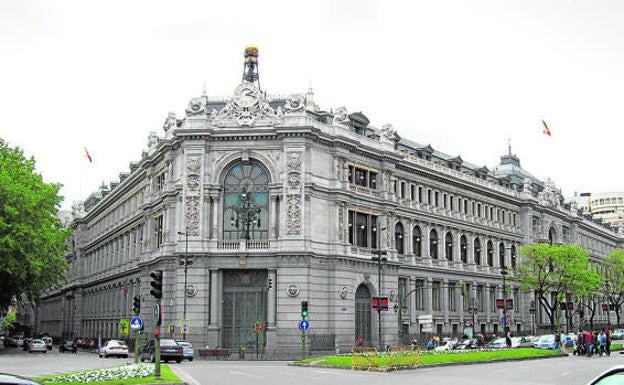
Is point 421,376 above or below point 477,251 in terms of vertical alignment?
below

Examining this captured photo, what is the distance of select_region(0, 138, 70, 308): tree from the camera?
59719mm

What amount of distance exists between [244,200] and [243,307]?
873 cm

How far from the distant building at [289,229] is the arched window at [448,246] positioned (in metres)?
0.21

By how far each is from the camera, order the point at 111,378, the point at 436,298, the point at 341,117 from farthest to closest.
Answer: the point at 436,298 → the point at 341,117 → the point at 111,378

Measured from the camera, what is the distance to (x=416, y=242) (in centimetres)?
7794

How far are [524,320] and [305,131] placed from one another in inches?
1833

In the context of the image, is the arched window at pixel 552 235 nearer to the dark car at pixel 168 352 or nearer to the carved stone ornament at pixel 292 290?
the carved stone ornament at pixel 292 290

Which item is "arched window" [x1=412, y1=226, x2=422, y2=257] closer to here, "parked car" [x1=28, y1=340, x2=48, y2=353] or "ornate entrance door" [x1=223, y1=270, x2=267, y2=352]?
"ornate entrance door" [x1=223, y1=270, x2=267, y2=352]

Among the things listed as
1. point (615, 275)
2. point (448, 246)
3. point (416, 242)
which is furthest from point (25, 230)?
point (615, 275)

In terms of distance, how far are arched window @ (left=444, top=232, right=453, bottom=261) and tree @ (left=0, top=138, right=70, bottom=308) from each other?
4003 cm

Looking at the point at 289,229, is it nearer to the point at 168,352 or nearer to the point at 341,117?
the point at 341,117

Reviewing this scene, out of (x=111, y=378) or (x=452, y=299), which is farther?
(x=452, y=299)

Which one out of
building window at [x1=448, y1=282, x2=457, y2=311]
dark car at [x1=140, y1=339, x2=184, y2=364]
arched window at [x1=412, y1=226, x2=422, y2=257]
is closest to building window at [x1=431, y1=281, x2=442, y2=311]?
building window at [x1=448, y1=282, x2=457, y2=311]

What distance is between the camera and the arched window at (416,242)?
7741 centimetres
